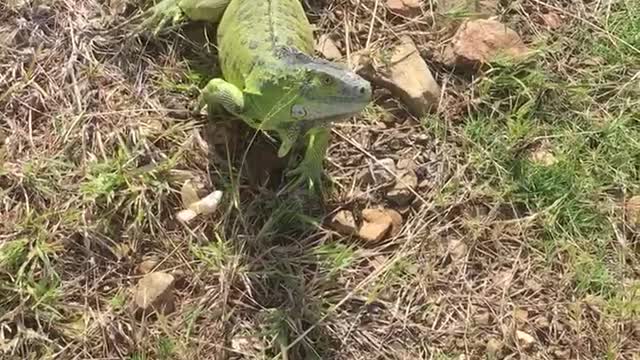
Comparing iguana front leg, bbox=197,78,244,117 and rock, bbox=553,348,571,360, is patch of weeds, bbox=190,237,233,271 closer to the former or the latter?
iguana front leg, bbox=197,78,244,117

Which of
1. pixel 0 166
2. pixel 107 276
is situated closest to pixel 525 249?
pixel 107 276

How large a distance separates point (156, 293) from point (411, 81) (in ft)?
4.47

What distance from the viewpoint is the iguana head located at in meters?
3.57

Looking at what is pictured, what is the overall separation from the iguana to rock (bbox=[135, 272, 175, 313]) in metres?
0.64

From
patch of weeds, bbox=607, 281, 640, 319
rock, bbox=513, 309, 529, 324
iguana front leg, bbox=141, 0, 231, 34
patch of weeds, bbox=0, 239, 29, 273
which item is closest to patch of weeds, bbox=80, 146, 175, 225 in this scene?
patch of weeds, bbox=0, 239, 29, 273

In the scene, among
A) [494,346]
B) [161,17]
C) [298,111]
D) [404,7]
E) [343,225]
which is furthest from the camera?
[404,7]

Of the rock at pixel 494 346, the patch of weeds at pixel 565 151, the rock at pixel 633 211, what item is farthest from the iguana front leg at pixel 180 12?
the rock at pixel 633 211

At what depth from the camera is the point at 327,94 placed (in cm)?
362

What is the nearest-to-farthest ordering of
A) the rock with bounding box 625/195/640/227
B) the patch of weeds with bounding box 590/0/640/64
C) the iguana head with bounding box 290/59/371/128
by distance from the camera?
the iguana head with bounding box 290/59/371/128 → the rock with bounding box 625/195/640/227 → the patch of weeds with bounding box 590/0/640/64

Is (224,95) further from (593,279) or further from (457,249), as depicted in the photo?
(593,279)

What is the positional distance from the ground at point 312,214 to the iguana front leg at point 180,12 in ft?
0.19

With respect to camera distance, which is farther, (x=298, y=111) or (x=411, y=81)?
(x=411, y=81)

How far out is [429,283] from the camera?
12.9ft

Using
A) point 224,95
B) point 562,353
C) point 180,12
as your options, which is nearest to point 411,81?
point 224,95
